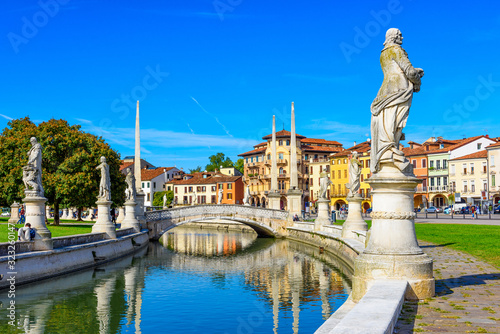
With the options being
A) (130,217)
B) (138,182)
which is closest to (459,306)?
(130,217)

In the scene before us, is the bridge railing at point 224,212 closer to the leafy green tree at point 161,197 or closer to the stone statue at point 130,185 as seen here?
the stone statue at point 130,185

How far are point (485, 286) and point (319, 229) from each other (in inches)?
960

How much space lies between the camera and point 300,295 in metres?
18.5

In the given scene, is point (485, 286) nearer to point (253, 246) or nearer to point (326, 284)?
point (326, 284)

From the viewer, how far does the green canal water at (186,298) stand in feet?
46.7

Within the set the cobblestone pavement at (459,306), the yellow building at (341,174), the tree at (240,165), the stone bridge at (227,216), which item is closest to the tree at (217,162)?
the tree at (240,165)

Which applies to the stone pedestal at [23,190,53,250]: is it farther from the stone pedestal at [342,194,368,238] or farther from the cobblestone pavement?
the cobblestone pavement

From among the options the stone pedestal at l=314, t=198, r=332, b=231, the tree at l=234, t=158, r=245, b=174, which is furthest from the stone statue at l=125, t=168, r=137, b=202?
the tree at l=234, t=158, r=245, b=174

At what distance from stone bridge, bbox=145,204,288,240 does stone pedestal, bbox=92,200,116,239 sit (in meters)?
13.3

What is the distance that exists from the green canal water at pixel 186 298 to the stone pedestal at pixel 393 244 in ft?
16.6

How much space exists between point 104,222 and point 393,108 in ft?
71.1

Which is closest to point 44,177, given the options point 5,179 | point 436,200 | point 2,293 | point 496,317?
point 5,179

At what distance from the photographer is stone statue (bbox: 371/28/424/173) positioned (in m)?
9.17

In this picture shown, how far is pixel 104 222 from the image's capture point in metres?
27.9
